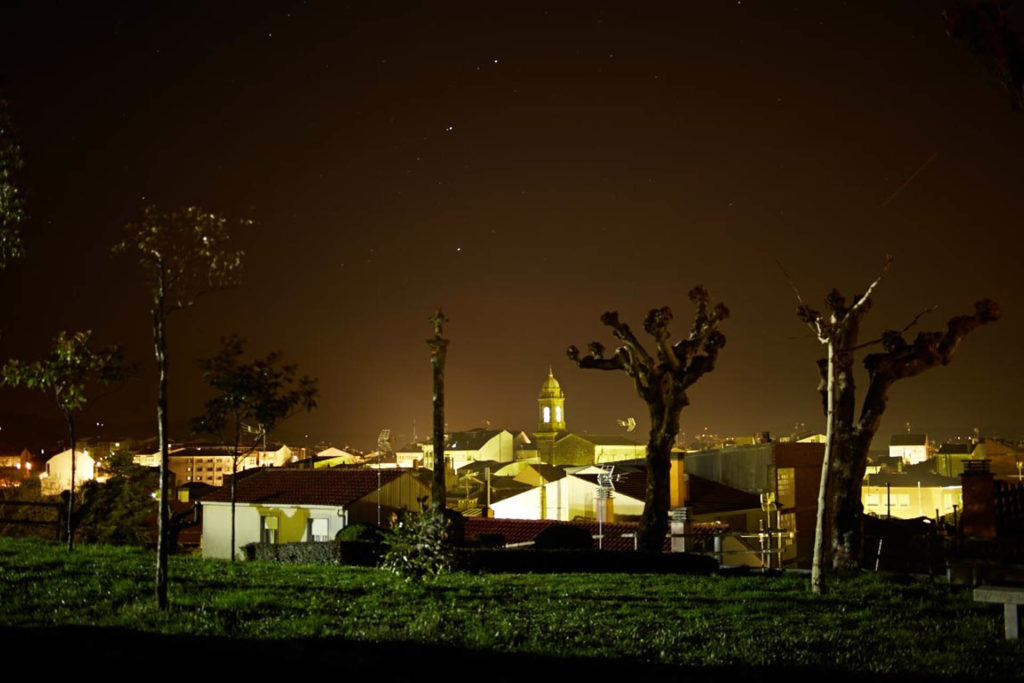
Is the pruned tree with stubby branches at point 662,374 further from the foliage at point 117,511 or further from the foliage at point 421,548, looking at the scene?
the foliage at point 117,511

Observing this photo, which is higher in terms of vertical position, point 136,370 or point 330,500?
point 136,370

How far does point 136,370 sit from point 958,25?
17708mm

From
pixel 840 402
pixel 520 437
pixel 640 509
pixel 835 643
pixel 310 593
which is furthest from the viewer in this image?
pixel 520 437

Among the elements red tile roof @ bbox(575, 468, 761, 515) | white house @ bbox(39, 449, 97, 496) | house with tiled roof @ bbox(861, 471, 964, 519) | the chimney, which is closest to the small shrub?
red tile roof @ bbox(575, 468, 761, 515)

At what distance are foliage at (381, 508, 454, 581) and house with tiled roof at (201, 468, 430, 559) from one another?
765 inches

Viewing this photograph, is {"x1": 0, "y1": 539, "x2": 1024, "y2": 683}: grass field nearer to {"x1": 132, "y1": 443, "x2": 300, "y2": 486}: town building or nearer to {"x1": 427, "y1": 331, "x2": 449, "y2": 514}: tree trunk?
{"x1": 427, "y1": 331, "x2": 449, "y2": 514}: tree trunk

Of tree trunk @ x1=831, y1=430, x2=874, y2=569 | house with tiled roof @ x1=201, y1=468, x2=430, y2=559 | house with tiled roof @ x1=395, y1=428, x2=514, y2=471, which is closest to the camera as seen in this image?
tree trunk @ x1=831, y1=430, x2=874, y2=569

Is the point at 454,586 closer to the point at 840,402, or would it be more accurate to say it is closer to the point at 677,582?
the point at 677,582

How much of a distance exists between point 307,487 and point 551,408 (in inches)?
3808

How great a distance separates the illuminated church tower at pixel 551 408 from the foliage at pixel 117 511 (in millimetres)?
98202

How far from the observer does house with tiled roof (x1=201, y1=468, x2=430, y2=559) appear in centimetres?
3656

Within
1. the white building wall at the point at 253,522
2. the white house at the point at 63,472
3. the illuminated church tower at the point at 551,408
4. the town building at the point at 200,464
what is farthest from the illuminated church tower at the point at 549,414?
the white building wall at the point at 253,522

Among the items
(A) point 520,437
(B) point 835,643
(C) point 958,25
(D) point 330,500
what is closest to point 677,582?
(B) point 835,643

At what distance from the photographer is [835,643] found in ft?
33.7
